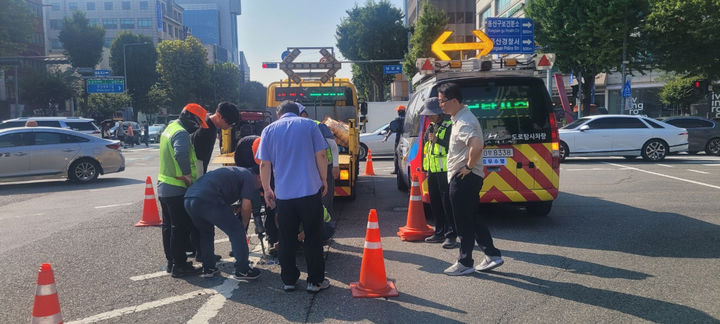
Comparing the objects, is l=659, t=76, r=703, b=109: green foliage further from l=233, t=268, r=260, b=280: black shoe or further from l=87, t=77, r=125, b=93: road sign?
l=87, t=77, r=125, b=93: road sign

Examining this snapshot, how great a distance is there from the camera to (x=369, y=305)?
4500 mm

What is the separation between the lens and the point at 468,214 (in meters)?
5.25

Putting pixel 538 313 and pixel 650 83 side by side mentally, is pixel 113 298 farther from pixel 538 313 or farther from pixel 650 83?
pixel 650 83

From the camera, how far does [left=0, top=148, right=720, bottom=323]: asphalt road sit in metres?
4.35

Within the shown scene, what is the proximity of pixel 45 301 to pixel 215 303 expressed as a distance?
4.62 ft

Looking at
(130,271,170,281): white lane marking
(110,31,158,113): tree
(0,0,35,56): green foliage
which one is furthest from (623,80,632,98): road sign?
(110,31,158,113): tree

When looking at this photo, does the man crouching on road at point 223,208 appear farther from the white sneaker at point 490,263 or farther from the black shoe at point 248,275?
the white sneaker at point 490,263

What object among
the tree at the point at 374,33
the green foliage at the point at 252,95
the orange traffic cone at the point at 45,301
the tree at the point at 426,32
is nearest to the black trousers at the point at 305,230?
the orange traffic cone at the point at 45,301

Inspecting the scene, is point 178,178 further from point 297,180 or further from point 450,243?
point 450,243

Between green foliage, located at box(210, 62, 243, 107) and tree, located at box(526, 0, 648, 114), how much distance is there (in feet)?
181

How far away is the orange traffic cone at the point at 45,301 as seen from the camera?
3484 millimetres

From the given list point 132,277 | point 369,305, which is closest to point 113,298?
point 132,277

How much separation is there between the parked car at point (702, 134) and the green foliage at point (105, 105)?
50.0 meters

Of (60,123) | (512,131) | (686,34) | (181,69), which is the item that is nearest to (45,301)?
(512,131)
